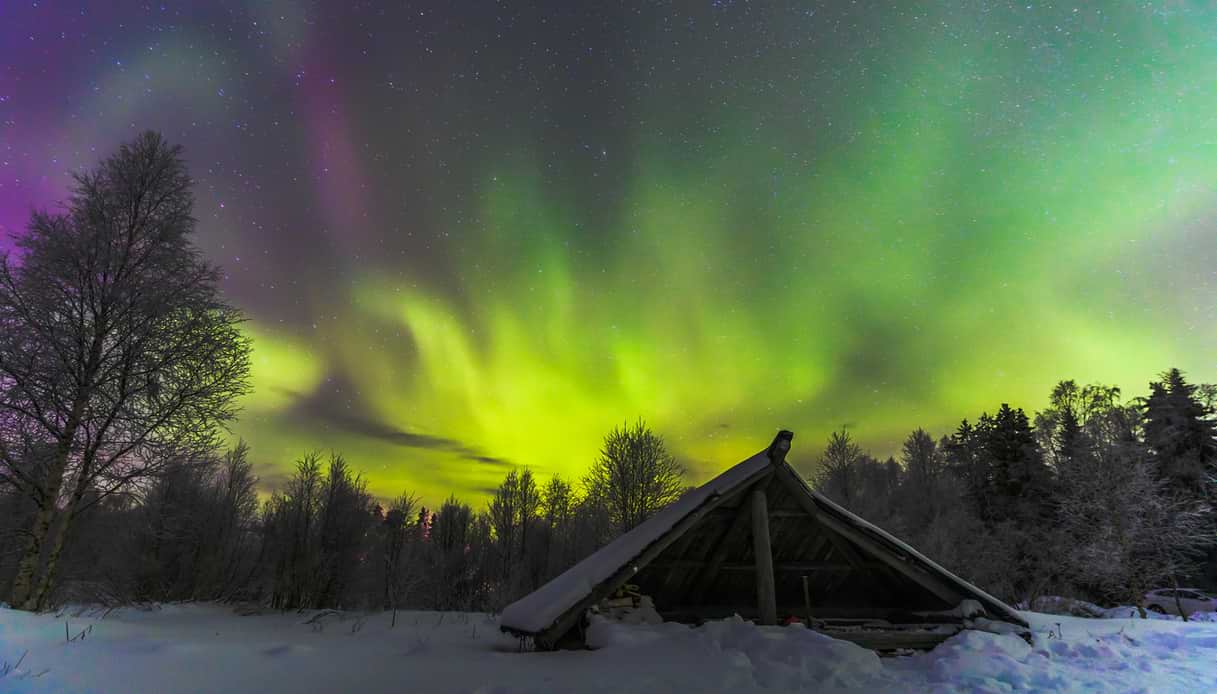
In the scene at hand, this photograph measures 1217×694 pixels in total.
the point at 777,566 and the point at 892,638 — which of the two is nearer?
the point at 892,638

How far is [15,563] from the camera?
1506 cm

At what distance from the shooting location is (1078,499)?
2920cm

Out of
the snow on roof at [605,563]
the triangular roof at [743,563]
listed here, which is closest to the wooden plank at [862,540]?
the triangular roof at [743,563]

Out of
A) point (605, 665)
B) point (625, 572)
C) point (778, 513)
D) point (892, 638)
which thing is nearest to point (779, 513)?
point (778, 513)

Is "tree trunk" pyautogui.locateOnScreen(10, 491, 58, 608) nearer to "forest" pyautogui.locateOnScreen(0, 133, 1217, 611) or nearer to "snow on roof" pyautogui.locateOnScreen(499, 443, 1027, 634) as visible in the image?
"forest" pyautogui.locateOnScreen(0, 133, 1217, 611)

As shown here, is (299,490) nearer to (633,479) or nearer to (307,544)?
(307,544)

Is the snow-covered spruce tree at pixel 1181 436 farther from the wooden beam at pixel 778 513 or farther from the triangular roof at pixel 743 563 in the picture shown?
the wooden beam at pixel 778 513

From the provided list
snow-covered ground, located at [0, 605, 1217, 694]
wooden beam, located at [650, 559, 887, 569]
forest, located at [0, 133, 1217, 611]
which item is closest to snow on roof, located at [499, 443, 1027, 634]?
snow-covered ground, located at [0, 605, 1217, 694]

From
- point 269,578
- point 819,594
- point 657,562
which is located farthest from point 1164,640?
point 269,578

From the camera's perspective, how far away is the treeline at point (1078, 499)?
27.3 meters

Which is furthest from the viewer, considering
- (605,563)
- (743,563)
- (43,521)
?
(43,521)

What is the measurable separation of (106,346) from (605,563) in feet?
46.0

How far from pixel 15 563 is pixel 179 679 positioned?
16195 millimetres

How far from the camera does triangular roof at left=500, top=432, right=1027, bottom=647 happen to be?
736 centimetres
